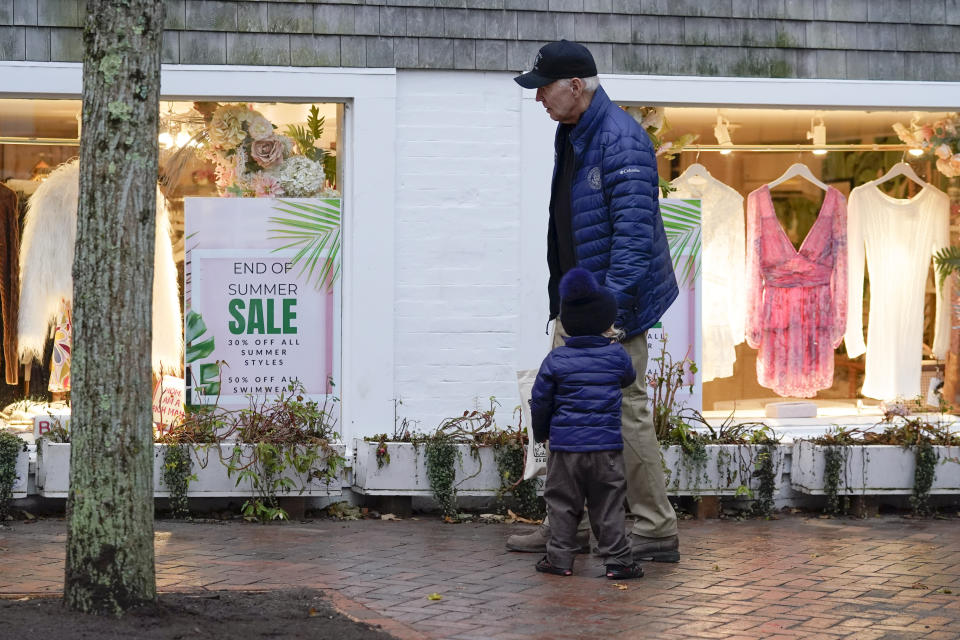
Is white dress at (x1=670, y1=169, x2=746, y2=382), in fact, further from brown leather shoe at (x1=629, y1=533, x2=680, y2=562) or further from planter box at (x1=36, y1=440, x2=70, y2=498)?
planter box at (x1=36, y1=440, x2=70, y2=498)

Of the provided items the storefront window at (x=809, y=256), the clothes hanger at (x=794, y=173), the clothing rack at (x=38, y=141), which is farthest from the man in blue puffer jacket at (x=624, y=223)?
the clothing rack at (x=38, y=141)

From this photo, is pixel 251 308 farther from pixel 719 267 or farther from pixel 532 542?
pixel 719 267

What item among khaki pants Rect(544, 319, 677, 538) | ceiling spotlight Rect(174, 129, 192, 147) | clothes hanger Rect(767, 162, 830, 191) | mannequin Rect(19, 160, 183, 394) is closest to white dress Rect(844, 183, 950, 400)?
clothes hanger Rect(767, 162, 830, 191)

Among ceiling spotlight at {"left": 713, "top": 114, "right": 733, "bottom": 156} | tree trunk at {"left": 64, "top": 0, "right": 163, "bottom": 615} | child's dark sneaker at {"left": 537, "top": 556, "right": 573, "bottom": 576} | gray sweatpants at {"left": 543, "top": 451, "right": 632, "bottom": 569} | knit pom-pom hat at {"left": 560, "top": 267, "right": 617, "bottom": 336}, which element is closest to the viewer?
tree trunk at {"left": 64, "top": 0, "right": 163, "bottom": 615}

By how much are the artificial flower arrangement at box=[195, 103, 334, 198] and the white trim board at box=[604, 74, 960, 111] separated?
4.48 feet

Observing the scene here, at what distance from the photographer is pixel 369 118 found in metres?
8.15

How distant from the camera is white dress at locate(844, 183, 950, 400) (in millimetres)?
9141

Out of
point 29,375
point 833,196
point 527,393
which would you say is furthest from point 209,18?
point 833,196

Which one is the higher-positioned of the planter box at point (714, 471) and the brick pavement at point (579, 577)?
the planter box at point (714, 471)

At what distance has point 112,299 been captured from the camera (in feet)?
15.8

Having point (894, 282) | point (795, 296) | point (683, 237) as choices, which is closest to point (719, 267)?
point (683, 237)

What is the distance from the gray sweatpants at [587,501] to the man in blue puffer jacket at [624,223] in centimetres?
31

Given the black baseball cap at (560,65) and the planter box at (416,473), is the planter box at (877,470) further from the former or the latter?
the black baseball cap at (560,65)

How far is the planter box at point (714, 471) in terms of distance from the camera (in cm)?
769
